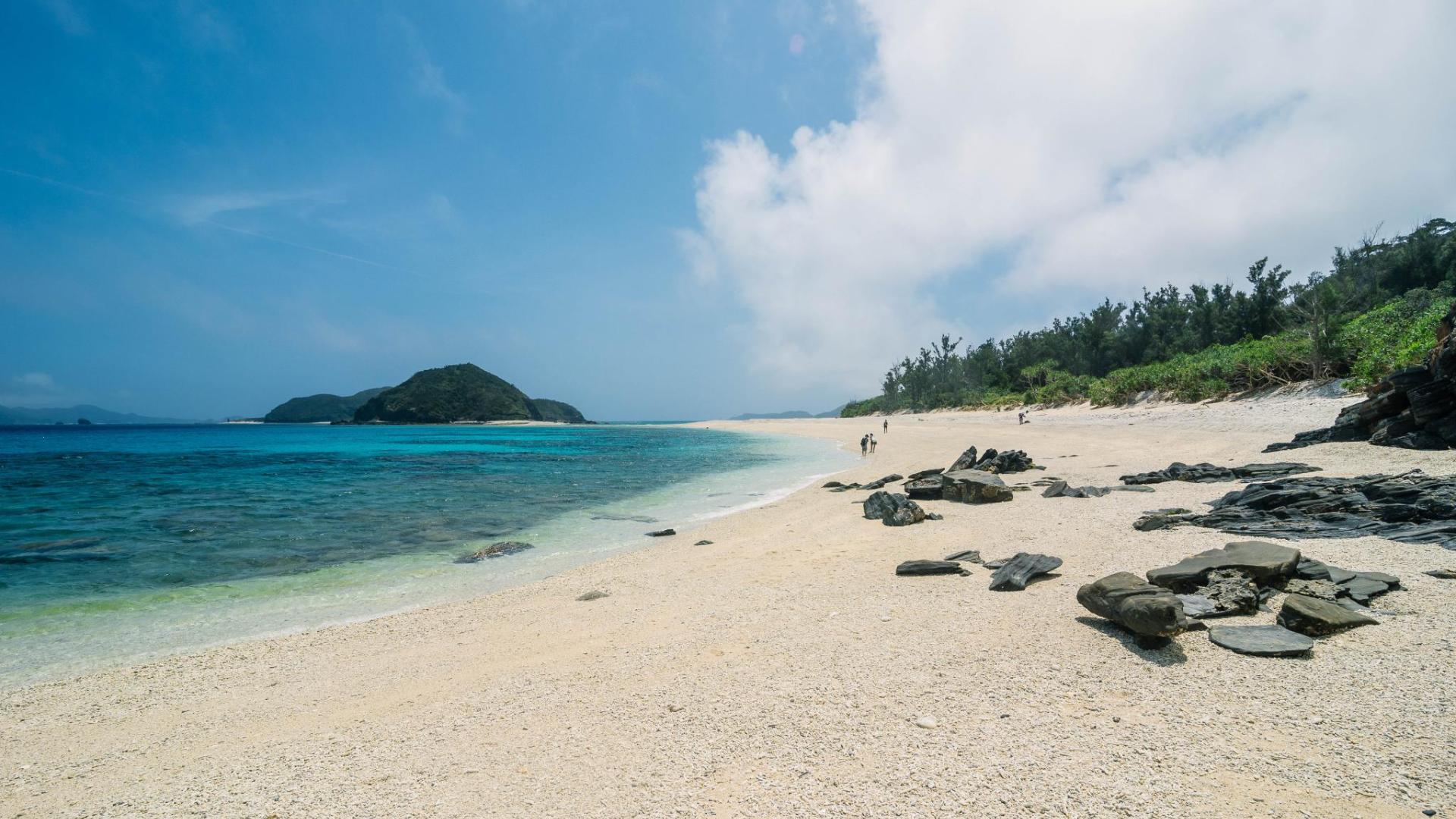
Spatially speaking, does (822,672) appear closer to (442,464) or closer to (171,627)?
(171,627)

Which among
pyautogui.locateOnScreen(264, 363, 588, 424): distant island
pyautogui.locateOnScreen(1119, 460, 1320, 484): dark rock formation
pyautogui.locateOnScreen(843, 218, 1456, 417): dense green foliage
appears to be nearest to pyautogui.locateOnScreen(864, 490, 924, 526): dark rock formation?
pyautogui.locateOnScreen(1119, 460, 1320, 484): dark rock formation

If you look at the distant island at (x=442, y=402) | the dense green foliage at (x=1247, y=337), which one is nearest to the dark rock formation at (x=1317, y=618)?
the dense green foliage at (x=1247, y=337)

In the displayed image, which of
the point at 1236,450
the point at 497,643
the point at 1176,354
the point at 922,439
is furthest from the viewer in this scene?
the point at 1176,354

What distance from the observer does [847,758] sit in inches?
147

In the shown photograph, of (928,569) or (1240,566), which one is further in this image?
(928,569)

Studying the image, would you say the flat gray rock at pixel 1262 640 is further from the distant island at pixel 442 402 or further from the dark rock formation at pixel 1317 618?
the distant island at pixel 442 402

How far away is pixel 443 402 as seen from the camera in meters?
180

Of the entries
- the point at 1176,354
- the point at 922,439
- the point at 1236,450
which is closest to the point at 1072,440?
the point at 1236,450

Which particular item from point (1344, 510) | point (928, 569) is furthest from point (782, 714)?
point (1344, 510)

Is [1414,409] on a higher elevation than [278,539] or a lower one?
higher

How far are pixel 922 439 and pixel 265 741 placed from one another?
42.7 metres

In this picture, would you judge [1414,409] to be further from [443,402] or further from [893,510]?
[443,402]

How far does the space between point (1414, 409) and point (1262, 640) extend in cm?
1495

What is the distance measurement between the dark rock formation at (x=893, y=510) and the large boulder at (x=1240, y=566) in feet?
18.0
